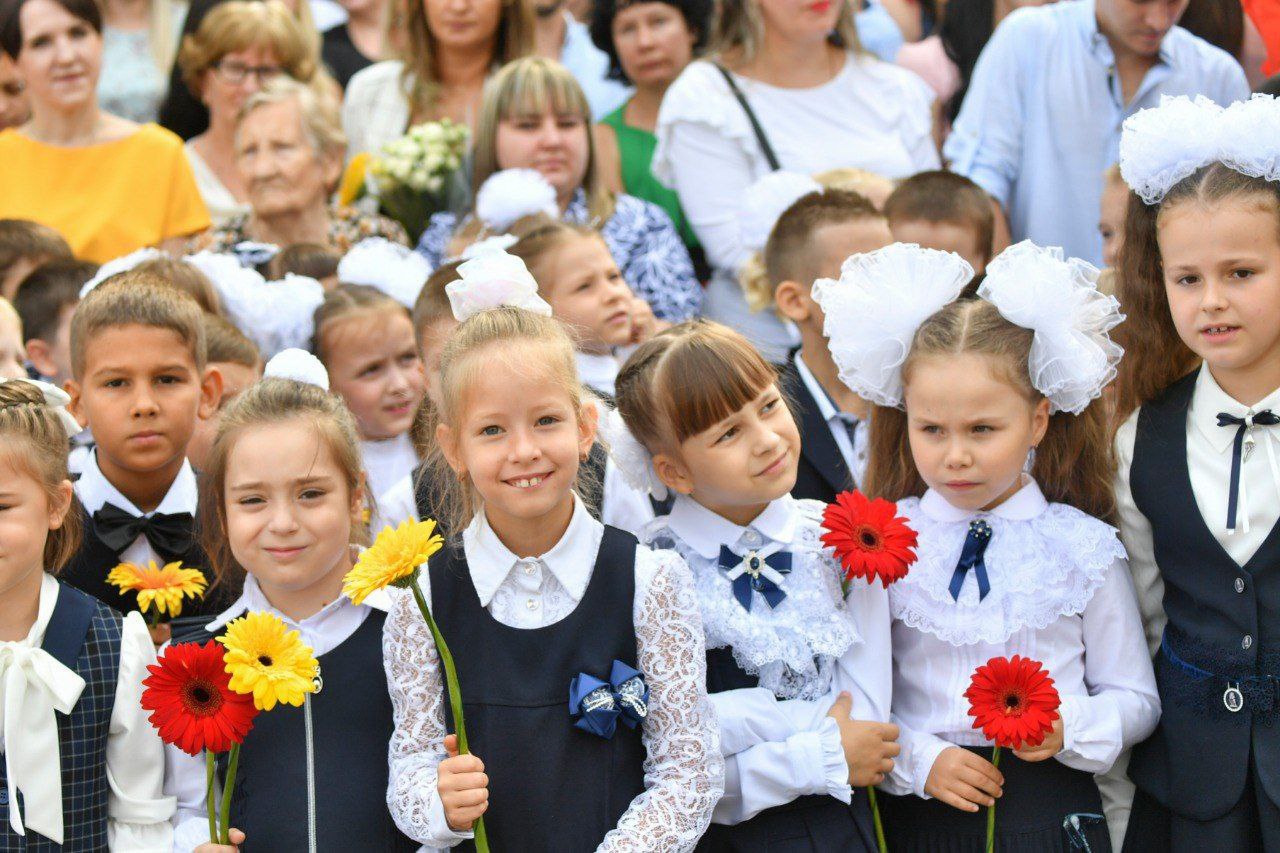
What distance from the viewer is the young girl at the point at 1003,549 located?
9.75 ft

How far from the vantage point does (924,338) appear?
123 inches

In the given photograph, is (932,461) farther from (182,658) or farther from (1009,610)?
(182,658)

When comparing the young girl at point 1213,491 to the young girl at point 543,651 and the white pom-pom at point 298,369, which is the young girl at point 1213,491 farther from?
the white pom-pom at point 298,369

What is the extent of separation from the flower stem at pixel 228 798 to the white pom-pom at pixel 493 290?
975 millimetres

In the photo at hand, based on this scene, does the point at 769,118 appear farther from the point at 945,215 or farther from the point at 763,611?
the point at 763,611

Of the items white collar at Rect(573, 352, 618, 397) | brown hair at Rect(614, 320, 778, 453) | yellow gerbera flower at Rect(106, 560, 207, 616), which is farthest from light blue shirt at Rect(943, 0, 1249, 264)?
yellow gerbera flower at Rect(106, 560, 207, 616)

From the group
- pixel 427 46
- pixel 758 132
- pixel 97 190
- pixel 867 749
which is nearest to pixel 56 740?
pixel 867 749

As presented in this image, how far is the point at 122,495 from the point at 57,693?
83 cm

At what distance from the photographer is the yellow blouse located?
506 cm

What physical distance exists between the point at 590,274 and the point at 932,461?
5.08ft

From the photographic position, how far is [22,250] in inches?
184

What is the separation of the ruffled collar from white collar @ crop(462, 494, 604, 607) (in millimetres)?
710

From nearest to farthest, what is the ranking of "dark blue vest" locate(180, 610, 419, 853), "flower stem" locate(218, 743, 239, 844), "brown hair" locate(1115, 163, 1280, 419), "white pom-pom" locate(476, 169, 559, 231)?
"flower stem" locate(218, 743, 239, 844) → "dark blue vest" locate(180, 610, 419, 853) → "brown hair" locate(1115, 163, 1280, 419) → "white pom-pom" locate(476, 169, 559, 231)

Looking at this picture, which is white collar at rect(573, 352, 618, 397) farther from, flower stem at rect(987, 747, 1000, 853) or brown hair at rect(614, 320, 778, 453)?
flower stem at rect(987, 747, 1000, 853)
